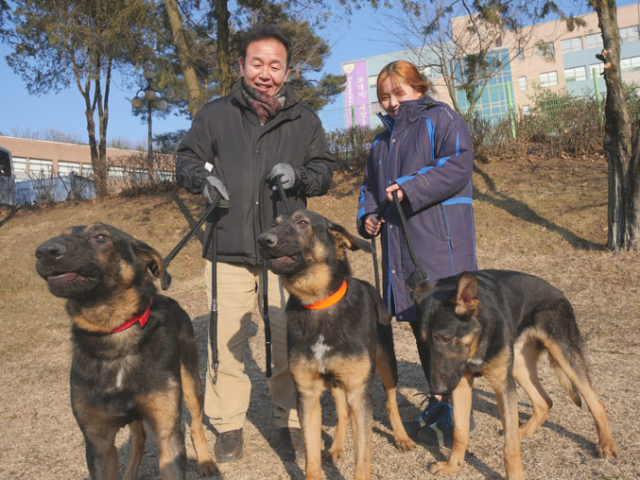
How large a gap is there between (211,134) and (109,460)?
2.44 m

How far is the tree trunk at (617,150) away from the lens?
28.0ft

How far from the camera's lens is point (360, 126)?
16.5 meters

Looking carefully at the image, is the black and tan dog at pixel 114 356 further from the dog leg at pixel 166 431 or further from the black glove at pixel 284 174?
the black glove at pixel 284 174

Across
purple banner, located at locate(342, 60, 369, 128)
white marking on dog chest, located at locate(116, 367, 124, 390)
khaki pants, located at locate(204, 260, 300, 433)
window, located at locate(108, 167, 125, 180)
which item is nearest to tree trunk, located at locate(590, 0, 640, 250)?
khaki pants, located at locate(204, 260, 300, 433)

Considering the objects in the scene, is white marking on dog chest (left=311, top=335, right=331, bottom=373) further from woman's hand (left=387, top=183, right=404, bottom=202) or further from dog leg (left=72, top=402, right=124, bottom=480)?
dog leg (left=72, top=402, right=124, bottom=480)

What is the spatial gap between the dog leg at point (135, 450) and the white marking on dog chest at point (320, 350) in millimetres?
1357

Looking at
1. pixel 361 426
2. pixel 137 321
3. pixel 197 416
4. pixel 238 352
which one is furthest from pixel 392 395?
pixel 137 321

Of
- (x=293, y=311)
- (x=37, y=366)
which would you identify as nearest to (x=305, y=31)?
(x=37, y=366)

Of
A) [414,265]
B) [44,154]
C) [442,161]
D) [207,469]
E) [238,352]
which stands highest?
[44,154]

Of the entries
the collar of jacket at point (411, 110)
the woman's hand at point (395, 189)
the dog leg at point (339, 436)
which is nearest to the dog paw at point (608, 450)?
the dog leg at point (339, 436)

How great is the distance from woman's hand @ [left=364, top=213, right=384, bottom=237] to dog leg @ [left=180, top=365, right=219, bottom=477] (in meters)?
1.74

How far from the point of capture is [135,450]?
Result: 132 inches

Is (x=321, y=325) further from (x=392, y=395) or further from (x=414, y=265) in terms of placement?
(x=392, y=395)

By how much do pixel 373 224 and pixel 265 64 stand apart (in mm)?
1539
